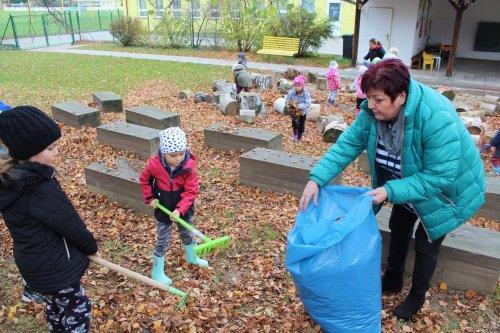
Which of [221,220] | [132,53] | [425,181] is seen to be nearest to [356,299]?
[425,181]

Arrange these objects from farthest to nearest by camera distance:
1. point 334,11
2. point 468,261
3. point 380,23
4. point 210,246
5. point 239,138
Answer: point 334,11 → point 380,23 → point 239,138 → point 210,246 → point 468,261

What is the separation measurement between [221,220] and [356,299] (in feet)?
7.89

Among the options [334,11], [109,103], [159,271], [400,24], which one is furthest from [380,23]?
[159,271]

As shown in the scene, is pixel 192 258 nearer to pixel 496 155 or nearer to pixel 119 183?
pixel 119 183

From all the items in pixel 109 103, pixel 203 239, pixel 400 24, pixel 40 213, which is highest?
pixel 400 24

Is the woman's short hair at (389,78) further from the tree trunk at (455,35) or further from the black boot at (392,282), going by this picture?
the tree trunk at (455,35)

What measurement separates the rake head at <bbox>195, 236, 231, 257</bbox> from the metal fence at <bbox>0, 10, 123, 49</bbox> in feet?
62.6

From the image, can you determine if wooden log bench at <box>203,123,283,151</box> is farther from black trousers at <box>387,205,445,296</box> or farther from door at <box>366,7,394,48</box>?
door at <box>366,7,394,48</box>

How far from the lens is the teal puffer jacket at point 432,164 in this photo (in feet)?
7.93

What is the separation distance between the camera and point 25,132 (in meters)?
2.14

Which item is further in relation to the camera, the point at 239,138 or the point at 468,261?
the point at 239,138

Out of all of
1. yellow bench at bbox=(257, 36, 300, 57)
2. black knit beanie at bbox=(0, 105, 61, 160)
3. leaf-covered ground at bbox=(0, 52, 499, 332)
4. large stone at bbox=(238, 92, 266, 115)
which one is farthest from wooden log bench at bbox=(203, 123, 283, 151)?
yellow bench at bbox=(257, 36, 300, 57)

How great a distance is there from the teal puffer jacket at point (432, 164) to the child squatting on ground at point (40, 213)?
1.56 metres

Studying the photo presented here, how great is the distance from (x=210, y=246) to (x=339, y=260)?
162 centimetres
